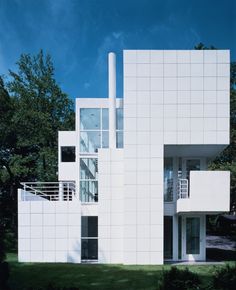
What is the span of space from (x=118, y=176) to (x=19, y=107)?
14.5m

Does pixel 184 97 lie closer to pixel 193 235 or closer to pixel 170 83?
pixel 170 83

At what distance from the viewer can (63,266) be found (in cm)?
1211

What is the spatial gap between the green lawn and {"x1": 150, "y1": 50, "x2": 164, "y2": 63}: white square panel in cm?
748

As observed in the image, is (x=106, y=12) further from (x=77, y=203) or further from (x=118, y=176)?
(x=77, y=203)

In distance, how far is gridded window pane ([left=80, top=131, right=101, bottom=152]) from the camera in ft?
47.1

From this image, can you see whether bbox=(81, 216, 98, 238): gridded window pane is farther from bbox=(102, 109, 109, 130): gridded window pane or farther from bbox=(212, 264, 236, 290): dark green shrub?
bbox=(212, 264, 236, 290): dark green shrub

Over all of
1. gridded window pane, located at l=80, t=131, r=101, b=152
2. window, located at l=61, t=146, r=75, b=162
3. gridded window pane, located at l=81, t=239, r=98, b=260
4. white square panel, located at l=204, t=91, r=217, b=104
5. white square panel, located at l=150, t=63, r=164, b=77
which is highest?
white square panel, located at l=150, t=63, r=164, b=77

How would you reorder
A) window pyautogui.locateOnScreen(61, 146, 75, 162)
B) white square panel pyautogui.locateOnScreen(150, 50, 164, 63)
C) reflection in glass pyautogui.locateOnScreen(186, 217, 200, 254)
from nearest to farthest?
white square panel pyautogui.locateOnScreen(150, 50, 164, 63) → reflection in glass pyautogui.locateOnScreen(186, 217, 200, 254) → window pyautogui.locateOnScreen(61, 146, 75, 162)

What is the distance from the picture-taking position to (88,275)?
10.6 metres

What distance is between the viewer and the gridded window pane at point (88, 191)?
1425cm

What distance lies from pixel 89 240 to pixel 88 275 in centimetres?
316

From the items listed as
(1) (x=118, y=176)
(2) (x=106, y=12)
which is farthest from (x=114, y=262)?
(2) (x=106, y=12)

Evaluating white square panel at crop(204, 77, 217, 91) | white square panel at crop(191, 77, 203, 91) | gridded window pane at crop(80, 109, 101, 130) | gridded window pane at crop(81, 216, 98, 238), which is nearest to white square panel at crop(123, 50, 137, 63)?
white square panel at crop(191, 77, 203, 91)

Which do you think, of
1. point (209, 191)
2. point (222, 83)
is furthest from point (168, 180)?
point (222, 83)
